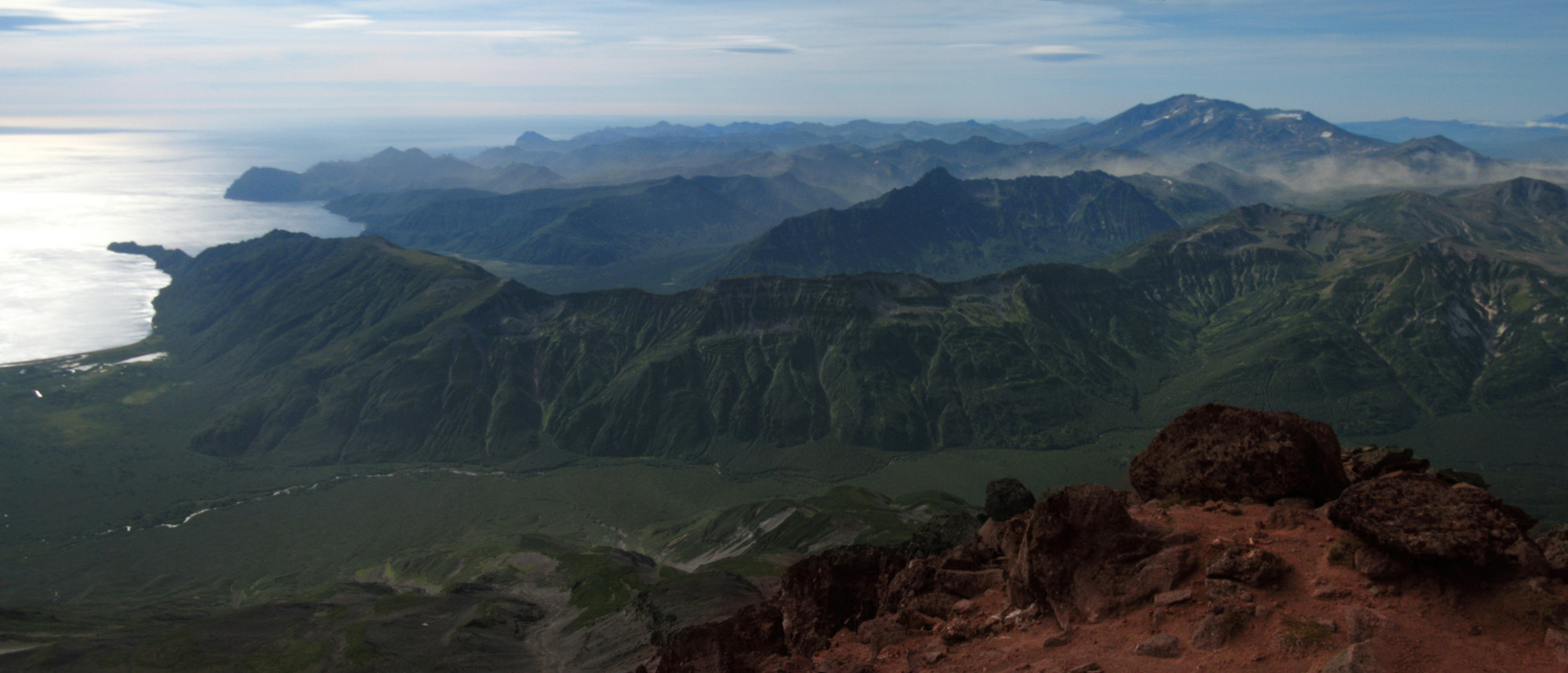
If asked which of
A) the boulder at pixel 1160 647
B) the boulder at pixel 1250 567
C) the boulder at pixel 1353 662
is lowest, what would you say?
the boulder at pixel 1160 647

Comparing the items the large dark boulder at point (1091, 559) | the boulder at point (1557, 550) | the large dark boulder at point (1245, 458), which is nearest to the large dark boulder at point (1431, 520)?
the boulder at point (1557, 550)

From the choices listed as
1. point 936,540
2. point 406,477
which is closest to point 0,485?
point 406,477

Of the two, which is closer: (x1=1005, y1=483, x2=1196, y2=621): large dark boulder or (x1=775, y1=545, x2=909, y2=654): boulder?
(x1=1005, y1=483, x2=1196, y2=621): large dark boulder

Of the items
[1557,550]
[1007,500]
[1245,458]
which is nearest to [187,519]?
[1007,500]

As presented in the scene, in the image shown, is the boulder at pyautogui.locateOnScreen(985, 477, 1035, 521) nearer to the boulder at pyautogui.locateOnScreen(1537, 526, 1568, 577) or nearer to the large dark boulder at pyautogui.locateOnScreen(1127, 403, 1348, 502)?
the large dark boulder at pyautogui.locateOnScreen(1127, 403, 1348, 502)

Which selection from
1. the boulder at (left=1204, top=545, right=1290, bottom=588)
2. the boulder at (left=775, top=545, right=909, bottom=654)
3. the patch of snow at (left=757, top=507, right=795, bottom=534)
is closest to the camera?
the boulder at (left=1204, top=545, right=1290, bottom=588)

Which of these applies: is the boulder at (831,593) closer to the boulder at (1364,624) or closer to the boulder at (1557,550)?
the boulder at (1364,624)

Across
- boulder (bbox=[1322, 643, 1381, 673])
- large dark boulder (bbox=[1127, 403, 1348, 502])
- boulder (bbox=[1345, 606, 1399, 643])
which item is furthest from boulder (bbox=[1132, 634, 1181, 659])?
large dark boulder (bbox=[1127, 403, 1348, 502])

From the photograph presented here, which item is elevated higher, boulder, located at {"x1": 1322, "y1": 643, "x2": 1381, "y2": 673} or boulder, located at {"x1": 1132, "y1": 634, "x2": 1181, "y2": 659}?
boulder, located at {"x1": 1322, "y1": 643, "x2": 1381, "y2": 673}
